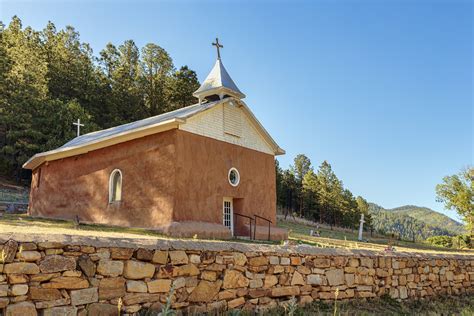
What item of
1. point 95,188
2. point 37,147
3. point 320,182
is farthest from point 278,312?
point 320,182

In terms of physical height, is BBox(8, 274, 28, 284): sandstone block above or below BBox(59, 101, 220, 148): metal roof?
below

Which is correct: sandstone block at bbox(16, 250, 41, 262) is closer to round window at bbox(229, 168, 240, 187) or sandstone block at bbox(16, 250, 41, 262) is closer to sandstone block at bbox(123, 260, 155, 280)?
sandstone block at bbox(123, 260, 155, 280)

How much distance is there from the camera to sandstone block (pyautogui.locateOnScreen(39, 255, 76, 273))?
4.50 m

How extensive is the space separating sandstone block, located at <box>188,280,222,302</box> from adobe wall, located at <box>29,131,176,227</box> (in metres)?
7.38

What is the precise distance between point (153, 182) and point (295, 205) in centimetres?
4814

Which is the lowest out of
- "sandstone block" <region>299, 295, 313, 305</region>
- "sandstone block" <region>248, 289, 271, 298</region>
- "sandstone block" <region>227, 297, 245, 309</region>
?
"sandstone block" <region>299, 295, 313, 305</region>

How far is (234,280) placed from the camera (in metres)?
6.21

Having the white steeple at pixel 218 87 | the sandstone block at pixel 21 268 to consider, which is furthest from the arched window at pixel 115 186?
the sandstone block at pixel 21 268

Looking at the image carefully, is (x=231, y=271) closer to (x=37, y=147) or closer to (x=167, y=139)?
(x=167, y=139)

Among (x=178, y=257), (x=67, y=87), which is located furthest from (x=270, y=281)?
(x=67, y=87)

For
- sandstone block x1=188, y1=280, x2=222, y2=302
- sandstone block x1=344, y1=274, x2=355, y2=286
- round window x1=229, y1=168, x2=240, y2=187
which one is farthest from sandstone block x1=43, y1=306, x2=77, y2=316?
round window x1=229, y1=168, x2=240, y2=187

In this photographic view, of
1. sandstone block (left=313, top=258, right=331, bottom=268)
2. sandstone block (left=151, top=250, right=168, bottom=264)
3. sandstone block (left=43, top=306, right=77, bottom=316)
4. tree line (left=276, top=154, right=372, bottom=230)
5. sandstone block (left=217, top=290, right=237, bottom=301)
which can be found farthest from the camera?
tree line (left=276, top=154, right=372, bottom=230)

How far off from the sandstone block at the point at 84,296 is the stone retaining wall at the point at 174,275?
0.01 m

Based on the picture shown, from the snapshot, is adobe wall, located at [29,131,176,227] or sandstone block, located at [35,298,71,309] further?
adobe wall, located at [29,131,176,227]
